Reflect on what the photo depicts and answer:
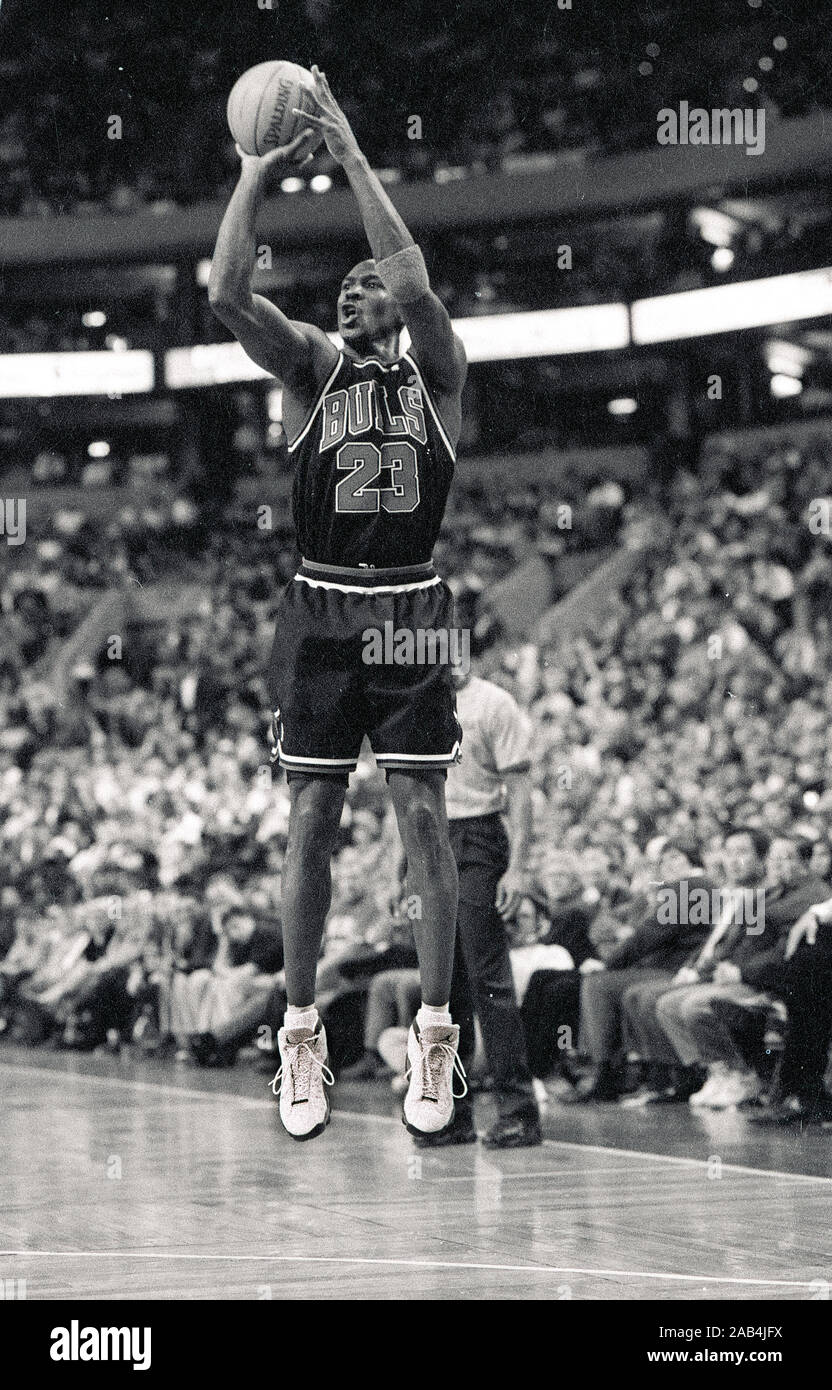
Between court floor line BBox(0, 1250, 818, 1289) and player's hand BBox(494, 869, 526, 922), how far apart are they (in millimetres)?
2131

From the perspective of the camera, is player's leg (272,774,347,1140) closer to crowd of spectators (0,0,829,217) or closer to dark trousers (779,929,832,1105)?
dark trousers (779,929,832,1105)

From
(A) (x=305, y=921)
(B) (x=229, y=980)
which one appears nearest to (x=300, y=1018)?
(A) (x=305, y=921)

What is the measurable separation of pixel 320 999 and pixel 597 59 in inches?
526

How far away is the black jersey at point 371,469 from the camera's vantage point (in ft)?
14.1

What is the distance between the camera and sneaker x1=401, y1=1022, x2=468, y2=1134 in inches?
171

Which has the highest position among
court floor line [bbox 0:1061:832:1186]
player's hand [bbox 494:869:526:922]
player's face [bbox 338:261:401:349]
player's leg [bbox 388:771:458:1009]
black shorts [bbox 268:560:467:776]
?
player's face [bbox 338:261:401:349]

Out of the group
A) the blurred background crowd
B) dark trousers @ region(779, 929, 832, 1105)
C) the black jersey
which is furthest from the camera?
the blurred background crowd

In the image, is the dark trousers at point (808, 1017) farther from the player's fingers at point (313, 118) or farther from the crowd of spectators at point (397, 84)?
the crowd of spectators at point (397, 84)

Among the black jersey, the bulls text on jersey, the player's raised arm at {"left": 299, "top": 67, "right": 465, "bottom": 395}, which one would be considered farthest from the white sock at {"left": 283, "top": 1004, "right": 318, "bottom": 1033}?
the player's raised arm at {"left": 299, "top": 67, "right": 465, "bottom": 395}

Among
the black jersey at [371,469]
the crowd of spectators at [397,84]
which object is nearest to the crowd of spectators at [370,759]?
the black jersey at [371,469]

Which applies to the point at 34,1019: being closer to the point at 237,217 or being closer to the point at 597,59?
the point at 237,217

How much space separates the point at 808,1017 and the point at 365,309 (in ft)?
13.4

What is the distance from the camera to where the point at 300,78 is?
13.5ft

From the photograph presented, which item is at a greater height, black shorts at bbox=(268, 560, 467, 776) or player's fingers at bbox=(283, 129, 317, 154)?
player's fingers at bbox=(283, 129, 317, 154)
